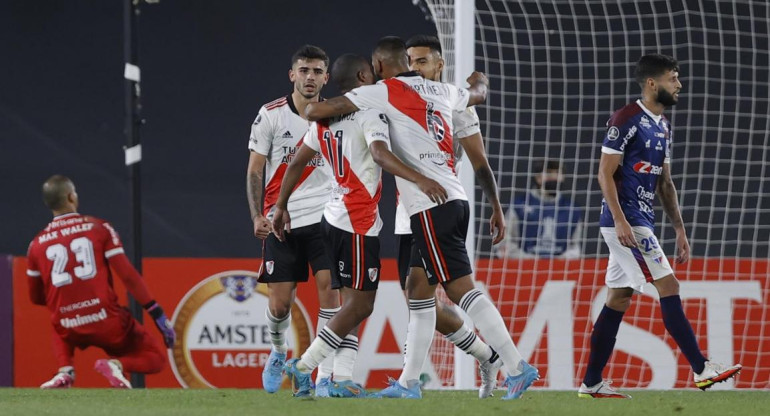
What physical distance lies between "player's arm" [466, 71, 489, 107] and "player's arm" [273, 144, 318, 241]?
815 mm

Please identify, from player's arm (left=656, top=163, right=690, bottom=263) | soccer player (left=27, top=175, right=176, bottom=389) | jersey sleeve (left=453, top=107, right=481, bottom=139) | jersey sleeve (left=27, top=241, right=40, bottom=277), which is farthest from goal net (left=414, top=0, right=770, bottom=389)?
jersey sleeve (left=27, top=241, right=40, bottom=277)

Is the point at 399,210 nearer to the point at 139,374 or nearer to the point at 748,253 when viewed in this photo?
the point at 139,374

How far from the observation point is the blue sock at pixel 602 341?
22.4 feet

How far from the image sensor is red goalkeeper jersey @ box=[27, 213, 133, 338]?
26.3 ft

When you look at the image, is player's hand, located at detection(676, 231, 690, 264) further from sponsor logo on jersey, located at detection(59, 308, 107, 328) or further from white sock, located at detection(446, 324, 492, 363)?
sponsor logo on jersey, located at detection(59, 308, 107, 328)

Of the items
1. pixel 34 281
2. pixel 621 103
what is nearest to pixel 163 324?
pixel 34 281

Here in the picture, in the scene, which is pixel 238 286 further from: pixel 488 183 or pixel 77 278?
pixel 488 183

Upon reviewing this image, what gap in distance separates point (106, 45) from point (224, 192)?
1.77 meters

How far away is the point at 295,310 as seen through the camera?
9227 millimetres

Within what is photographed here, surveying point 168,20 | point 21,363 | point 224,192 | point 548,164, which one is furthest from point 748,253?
point 21,363

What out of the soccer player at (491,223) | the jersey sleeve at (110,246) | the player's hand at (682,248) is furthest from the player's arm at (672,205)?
the jersey sleeve at (110,246)

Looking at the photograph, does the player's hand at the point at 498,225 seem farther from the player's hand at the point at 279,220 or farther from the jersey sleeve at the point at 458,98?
the player's hand at the point at 279,220

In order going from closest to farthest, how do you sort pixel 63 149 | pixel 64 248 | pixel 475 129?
pixel 475 129 < pixel 64 248 < pixel 63 149

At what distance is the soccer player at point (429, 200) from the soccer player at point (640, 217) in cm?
83
